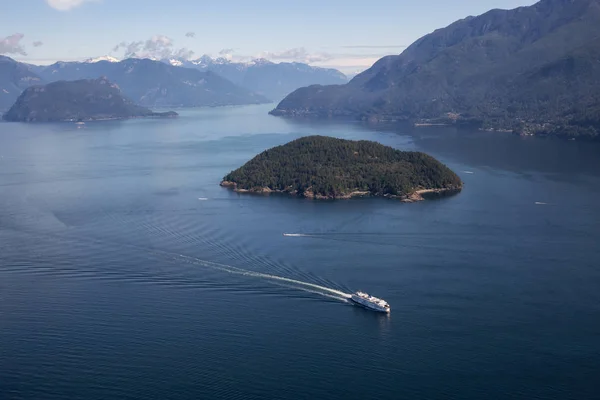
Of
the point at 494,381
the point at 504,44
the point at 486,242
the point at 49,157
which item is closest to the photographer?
the point at 494,381

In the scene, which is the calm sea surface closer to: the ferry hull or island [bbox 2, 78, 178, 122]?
the ferry hull

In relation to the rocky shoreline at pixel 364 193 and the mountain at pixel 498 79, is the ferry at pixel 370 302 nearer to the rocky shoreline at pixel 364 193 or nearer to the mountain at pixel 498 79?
the rocky shoreline at pixel 364 193

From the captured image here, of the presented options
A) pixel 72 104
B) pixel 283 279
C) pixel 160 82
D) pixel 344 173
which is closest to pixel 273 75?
pixel 160 82

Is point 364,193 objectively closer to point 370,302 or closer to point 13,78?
point 370,302

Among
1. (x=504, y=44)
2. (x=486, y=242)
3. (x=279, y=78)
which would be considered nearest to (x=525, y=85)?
(x=504, y=44)

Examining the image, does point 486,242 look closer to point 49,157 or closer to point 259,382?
point 259,382

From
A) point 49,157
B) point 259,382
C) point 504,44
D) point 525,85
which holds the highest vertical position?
point 504,44
